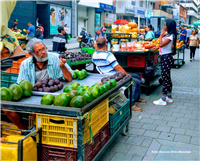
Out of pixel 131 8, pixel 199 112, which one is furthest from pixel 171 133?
pixel 131 8

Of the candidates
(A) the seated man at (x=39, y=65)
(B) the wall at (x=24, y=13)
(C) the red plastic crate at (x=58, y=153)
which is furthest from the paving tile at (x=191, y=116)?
(B) the wall at (x=24, y=13)

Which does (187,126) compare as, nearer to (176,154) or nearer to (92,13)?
(176,154)

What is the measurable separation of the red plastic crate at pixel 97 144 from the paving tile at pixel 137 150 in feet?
1.98

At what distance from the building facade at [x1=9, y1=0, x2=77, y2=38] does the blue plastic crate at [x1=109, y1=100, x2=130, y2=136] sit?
19.5m

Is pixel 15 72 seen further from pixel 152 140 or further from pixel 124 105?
pixel 152 140

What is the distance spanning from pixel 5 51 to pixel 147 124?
4.61 metres

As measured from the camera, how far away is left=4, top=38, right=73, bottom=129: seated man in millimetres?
3980

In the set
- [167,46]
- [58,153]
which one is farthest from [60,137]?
[167,46]

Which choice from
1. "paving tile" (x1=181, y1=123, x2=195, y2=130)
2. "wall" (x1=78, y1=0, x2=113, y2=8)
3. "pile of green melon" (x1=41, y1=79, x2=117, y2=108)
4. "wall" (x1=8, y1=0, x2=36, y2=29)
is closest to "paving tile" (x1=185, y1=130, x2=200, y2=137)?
"paving tile" (x1=181, y1=123, x2=195, y2=130)

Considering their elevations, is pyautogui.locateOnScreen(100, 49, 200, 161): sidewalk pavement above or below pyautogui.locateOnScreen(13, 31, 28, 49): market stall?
below

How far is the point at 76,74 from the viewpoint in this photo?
4668 millimetres

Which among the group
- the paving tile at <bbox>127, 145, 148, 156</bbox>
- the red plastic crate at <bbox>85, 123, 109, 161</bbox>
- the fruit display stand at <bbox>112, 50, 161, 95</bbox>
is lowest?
the paving tile at <bbox>127, 145, 148, 156</bbox>

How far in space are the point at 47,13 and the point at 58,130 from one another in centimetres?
2473

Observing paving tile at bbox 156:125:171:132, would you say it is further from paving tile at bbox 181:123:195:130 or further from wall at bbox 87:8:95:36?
wall at bbox 87:8:95:36
